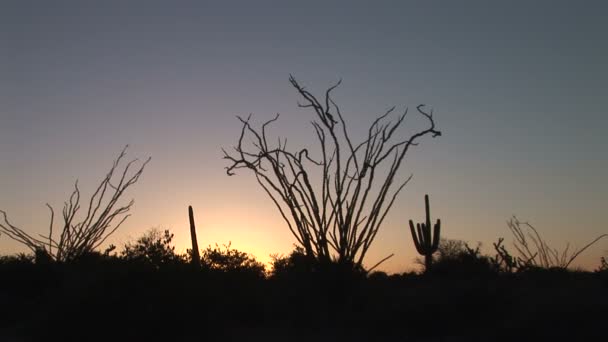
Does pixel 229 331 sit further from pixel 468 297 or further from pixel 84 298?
pixel 468 297

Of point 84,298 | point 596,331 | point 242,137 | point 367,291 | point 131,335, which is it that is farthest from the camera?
point 242,137

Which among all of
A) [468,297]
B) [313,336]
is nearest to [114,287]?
[313,336]

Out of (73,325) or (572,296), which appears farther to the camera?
(73,325)

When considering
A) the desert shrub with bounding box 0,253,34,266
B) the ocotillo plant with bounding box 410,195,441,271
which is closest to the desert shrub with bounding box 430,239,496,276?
the ocotillo plant with bounding box 410,195,441,271

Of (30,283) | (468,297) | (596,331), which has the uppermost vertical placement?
(30,283)

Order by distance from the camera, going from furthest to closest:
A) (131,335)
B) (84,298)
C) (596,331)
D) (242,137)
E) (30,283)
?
1. (30,283)
2. (242,137)
3. (84,298)
4. (131,335)
5. (596,331)

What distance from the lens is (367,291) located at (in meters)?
11.4

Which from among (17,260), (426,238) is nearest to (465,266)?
(426,238)

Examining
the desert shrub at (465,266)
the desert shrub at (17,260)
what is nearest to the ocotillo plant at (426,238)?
the desert shrub at (465,266)

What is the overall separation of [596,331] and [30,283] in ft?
46.3

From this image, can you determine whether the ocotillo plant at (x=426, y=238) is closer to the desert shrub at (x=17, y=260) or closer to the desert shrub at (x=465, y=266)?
the desert shrub at (x=465, y=266)

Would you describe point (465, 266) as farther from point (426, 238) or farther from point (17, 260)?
point (17, 260)

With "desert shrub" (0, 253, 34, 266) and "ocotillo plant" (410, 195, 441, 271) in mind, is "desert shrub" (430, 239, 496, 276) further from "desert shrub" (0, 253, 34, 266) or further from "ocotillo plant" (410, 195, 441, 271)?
"desert shrub" (0, 253, 34, 266)

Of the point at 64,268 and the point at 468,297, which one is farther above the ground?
the point at 64,268
